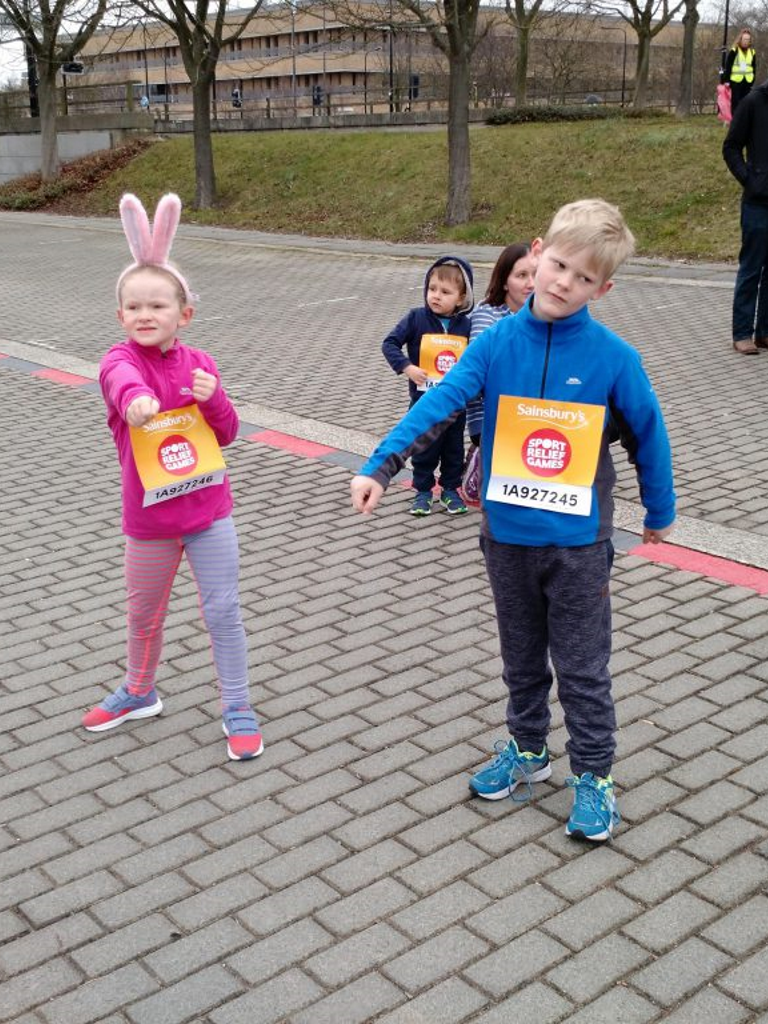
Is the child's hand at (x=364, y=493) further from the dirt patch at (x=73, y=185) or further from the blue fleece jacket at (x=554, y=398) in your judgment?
the dirt patch at (x=73, y=185)

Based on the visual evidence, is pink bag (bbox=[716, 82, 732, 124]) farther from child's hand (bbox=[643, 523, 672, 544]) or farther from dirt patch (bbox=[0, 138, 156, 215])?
dirt patch (bbox=[0, 138, 156, 215])

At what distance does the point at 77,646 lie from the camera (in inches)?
193

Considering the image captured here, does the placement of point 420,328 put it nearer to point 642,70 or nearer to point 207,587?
point 207,587

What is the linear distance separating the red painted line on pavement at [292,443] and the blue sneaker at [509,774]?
4123 millimetres

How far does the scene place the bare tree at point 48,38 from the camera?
31.6 meters

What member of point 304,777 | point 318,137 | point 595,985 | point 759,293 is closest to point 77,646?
point 304,777

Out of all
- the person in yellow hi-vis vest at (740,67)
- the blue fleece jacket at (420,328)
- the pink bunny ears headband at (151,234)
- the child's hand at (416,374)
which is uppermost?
the person in yellow hi-vis vest at (740,67)

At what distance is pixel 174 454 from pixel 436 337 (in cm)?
263

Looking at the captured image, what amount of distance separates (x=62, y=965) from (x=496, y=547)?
1.54 metres

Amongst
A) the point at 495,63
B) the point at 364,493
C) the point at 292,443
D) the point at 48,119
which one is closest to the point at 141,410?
the point at 364,493

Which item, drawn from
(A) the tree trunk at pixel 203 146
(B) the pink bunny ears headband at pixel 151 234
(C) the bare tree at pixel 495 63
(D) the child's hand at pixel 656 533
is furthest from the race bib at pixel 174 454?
(C) the bare tree at pixel 495 63

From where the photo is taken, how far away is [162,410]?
375cm

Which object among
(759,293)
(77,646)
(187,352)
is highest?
(187,352)

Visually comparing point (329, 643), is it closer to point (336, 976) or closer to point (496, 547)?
point (496, 547)
